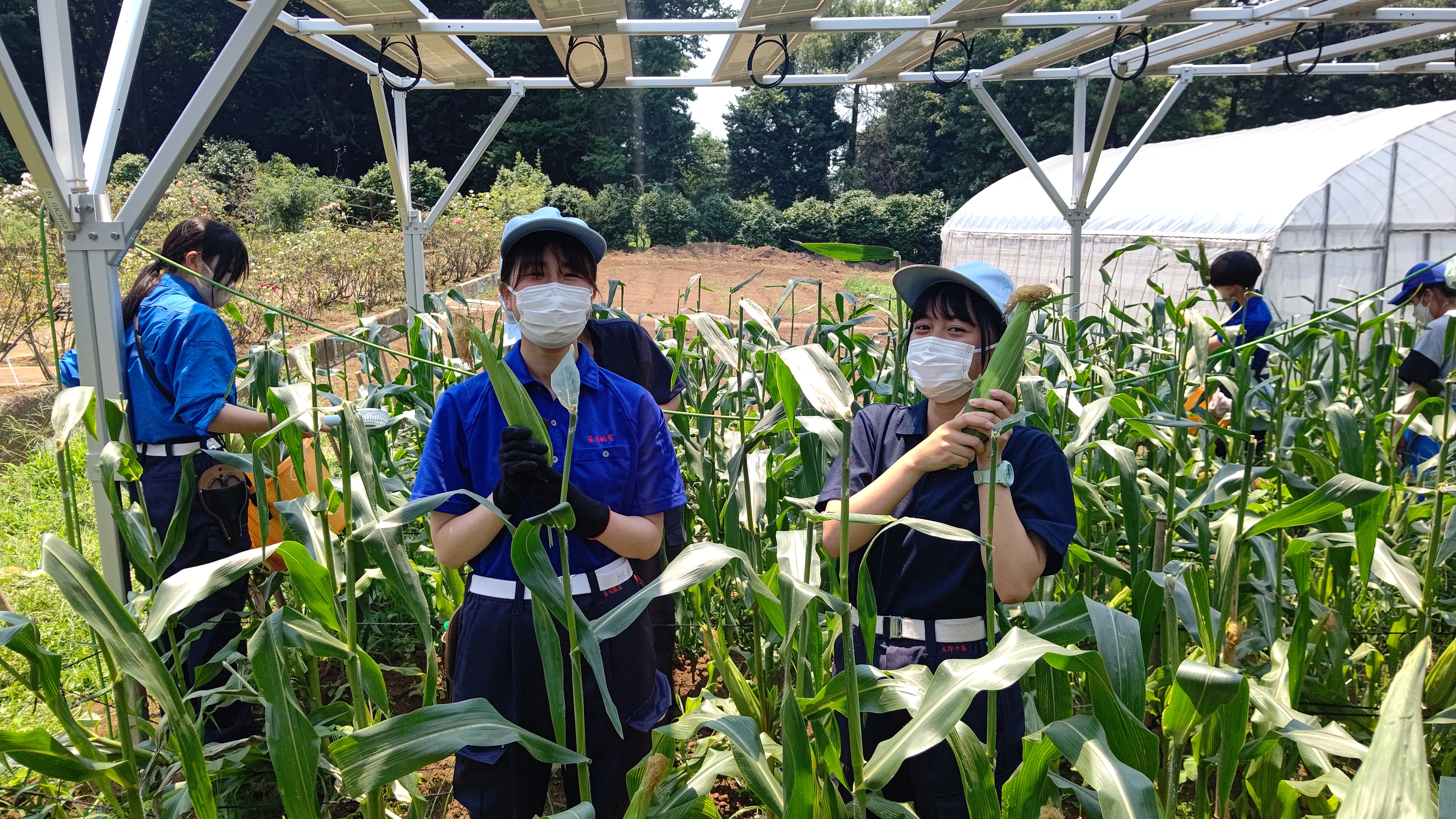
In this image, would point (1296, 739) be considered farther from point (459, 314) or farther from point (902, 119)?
point (902, 119)

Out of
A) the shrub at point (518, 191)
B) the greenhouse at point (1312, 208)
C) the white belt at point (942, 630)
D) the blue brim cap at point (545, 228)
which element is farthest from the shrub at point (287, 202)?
the white belt at point (942, 630)

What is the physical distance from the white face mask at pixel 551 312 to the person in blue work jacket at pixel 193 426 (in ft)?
3.82

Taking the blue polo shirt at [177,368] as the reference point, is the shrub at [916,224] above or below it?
above

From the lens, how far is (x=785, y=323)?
1449 centimetres

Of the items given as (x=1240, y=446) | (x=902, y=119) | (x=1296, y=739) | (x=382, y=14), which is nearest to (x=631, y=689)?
(x=1296, y=739)

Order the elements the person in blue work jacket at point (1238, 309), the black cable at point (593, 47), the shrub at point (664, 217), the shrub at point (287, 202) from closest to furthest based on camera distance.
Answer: the person in blue work jacket at point (1238, 309)
the black cable at point (593, 47)
the shrub at point (287, 202)
the shrub at point (664, 217)

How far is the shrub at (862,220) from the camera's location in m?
28.0

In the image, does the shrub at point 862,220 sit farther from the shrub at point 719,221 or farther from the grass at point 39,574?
the grass at point 39,574

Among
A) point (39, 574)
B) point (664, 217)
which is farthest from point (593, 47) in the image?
point (664, 217)

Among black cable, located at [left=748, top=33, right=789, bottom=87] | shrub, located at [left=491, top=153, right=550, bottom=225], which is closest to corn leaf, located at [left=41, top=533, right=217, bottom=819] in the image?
black cable, located at [left=748, top=33, right=789, bottom=87]

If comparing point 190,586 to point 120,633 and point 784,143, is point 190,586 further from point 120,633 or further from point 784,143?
point 784,143

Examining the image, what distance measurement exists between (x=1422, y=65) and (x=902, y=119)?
31763mm

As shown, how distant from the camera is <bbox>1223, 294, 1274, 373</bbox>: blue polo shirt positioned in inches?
140

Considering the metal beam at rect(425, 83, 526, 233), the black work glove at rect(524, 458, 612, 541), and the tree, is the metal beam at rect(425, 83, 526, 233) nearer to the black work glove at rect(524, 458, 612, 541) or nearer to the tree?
the black work glove at rect(524, 458, 612, 541)
